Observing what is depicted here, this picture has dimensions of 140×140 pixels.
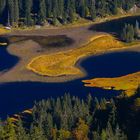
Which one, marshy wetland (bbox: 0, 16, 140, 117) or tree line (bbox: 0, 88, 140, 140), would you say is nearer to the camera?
tree line (bbox: 0, 88, 140, 140)

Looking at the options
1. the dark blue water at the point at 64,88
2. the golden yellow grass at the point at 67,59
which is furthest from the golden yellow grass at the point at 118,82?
the golden yellow grass at the point at 67,59

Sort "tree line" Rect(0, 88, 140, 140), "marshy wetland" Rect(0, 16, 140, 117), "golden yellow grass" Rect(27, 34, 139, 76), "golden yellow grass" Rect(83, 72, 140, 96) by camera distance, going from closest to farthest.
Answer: "tree line" Rect(0, 88, 140, 140) < "marshy wetland" Rect(0, 16, 140, 117) < "golden yellow grass" Rect(83, 72, 140, 96) < "golden yellow grass" Rect(27, 34, 139, 76)

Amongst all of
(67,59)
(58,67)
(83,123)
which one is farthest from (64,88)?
(83,123)

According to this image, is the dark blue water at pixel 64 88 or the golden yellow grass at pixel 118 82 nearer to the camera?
the dark blue water at pixel 64 88

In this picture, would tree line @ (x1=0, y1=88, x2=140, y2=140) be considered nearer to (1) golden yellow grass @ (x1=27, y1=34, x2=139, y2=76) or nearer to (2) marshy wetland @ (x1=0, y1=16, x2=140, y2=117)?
(2) marshy wetland @ (x1=0, y1=16, x2=140, y2=117)

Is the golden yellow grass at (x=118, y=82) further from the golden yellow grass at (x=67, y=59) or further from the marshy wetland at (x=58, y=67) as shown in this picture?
the golden yellow grass at (x=67, y=59)

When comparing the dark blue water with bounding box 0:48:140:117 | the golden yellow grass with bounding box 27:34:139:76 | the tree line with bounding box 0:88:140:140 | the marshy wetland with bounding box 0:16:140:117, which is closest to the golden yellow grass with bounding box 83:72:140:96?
the marshy wetland with bounding box 0:16:140:117

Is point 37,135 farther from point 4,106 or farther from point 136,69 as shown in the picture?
point 136,69
